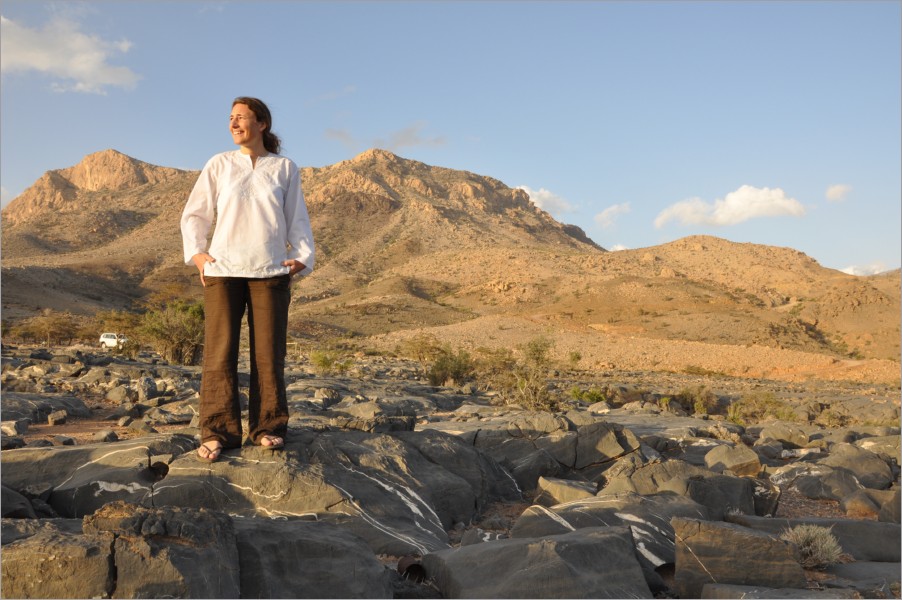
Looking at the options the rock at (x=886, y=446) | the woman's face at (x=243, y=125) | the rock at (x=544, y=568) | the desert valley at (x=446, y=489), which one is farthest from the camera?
the rock at (x=886, y=446)

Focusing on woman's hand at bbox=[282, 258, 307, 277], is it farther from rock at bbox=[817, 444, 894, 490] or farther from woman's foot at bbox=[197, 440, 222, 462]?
rock at bbox=[817, 444, 894, 490]

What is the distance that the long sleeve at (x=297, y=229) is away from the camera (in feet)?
16.2

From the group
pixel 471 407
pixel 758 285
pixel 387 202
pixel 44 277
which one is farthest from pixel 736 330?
pixel 387 202

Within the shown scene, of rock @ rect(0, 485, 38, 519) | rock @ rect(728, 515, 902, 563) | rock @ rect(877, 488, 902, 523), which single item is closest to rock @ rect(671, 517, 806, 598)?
rock @ rect(728, 515, 902, 563)

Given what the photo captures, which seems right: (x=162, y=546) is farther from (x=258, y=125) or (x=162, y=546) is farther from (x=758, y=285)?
(x=758, y=285)

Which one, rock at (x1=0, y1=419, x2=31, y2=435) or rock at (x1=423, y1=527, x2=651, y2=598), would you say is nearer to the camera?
rock at (x1=423, y1=527, x2=651, y2=598)

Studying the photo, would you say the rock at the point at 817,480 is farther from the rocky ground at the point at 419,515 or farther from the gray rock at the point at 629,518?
the gray rock at the point at 629,518

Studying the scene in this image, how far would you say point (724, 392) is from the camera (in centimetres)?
2720

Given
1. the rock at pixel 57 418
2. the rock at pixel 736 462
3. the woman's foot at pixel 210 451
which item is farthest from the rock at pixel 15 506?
the rock at pixel 736 462

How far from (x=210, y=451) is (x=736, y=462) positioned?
674 centimetres

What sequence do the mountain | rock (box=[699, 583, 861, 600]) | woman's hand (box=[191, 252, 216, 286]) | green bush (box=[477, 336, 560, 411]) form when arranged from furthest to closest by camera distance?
the mountain → green bush (box=[477, 336, 560, 411]) → woman's hand (box=[191, 252, 216, 286]) → rock (box=[699, 583, 861, 600])

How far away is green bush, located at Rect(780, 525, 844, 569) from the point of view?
17.2 ft

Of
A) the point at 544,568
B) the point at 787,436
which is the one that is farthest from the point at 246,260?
the point at 787,436

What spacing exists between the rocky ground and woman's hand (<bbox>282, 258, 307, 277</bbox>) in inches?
53.8
